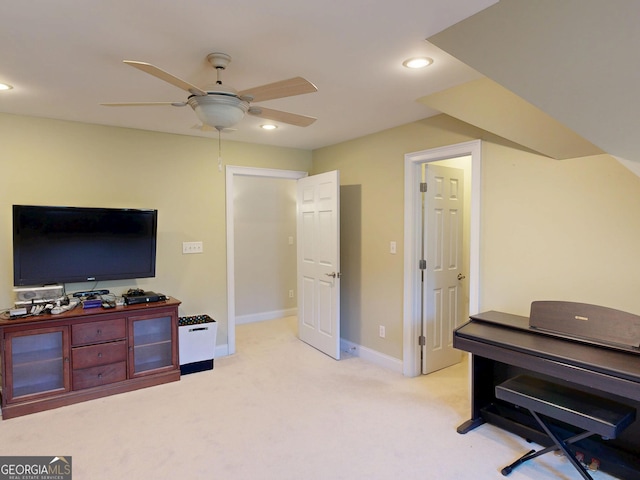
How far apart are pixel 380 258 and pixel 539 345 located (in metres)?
1.81

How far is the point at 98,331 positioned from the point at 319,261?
216 centimetres

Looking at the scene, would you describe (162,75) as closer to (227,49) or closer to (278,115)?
(227,49)

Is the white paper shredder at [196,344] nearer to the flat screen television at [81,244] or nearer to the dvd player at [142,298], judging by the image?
the dvd player at [142,298]

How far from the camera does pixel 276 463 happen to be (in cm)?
218

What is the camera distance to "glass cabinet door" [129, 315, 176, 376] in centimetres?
320

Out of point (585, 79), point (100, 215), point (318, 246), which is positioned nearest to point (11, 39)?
point (100, 215)

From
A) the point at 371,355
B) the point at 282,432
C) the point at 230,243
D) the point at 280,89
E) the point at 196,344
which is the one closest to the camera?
the point at 280,89

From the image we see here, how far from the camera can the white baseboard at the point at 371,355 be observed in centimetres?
355

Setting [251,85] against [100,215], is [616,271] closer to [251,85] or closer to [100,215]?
[251,85]

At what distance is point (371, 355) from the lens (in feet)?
12.5

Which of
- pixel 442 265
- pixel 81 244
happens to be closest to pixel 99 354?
pixel 81 244

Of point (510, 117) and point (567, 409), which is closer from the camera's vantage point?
point (567, 409)

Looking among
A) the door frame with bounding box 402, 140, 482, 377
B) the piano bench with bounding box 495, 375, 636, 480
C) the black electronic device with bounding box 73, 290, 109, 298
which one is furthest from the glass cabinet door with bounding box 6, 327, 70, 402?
the piano bench with bounding box 495, 375, 636, 480

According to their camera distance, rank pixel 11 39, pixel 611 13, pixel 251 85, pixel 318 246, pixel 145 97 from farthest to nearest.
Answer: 1. pixel 318 246
2. pixel 145 97
3. pixel 251 85
4. pixel 11 39
5. pixel 611 13
